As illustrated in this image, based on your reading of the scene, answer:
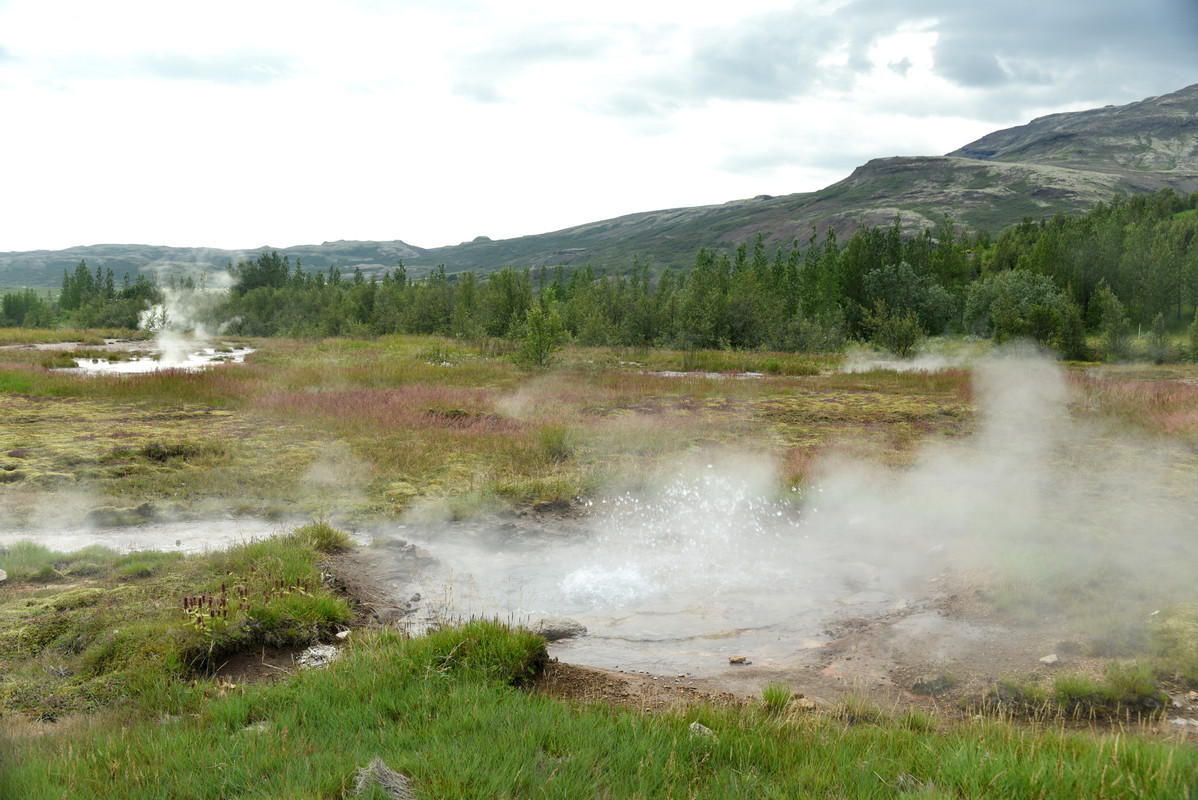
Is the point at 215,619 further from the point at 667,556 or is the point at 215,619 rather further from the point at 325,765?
the point at 667,556

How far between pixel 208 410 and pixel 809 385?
76.1 feet

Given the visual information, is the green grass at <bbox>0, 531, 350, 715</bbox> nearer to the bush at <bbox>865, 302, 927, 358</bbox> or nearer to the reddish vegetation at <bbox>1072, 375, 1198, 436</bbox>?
the reddish vegetation at <bbox>1072, 375, 1198, 436</bbox>

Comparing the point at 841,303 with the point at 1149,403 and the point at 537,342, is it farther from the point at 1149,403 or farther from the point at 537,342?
the point at 1149,403

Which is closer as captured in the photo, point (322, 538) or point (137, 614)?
point (137, 614)

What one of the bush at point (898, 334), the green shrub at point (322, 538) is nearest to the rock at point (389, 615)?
the green shrub at point (322, 538)

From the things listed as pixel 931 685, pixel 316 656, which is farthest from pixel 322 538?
pixel 931 685

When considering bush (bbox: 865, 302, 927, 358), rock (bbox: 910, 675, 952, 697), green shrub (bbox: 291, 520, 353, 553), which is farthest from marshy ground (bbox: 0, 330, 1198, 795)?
bush (bbox: 865, 302, 927, 358)

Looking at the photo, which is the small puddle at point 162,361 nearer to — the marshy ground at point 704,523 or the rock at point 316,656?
the marshy ground at point 704,523

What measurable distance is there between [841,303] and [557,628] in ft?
210

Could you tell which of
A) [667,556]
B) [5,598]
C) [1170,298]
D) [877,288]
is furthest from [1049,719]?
[1170,298]

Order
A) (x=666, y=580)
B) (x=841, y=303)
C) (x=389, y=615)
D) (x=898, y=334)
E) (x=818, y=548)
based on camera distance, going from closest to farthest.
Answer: (x=389, y=615)
(x=666, y=580)
(x=818, y=548)
(x=898, y=334)
(x=841, y=303)

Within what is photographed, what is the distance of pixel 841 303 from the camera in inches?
2549

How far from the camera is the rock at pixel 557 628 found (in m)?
6.65

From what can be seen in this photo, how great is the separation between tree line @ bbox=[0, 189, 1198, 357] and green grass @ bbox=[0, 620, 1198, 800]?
27377mm
